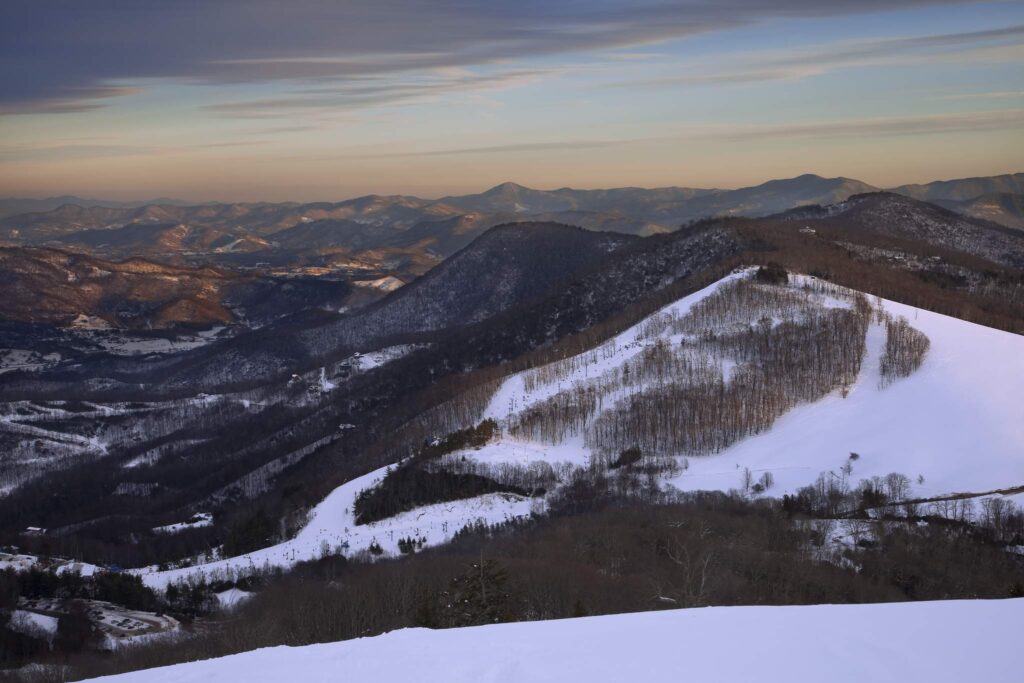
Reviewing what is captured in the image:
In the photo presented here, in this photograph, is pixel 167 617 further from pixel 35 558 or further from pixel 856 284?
pixel 856 284

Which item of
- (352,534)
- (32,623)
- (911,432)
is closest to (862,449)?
(911,432)

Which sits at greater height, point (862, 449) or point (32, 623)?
point (862, 449)

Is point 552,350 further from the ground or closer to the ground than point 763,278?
closer to the ground

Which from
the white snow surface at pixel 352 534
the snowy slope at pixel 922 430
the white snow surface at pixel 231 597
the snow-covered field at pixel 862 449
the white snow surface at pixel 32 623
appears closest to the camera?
the white snow surface at pixel 32 623

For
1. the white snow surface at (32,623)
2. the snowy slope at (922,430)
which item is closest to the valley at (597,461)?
the snowy slope at (922,430)

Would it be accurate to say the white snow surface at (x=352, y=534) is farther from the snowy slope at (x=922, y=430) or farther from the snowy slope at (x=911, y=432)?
the snowy slope at (x=922, y=430)

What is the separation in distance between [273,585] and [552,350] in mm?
52154

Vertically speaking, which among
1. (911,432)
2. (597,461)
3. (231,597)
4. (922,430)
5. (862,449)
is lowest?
(231,597)

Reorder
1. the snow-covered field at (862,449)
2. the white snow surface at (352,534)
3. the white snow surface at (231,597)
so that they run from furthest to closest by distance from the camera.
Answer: the snow-covered field at (862,449) → the white snow surface at (352,534) → the white snow surface at (231,597)

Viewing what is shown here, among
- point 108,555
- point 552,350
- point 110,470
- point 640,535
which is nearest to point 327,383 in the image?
point 110,470

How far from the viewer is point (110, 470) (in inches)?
4205

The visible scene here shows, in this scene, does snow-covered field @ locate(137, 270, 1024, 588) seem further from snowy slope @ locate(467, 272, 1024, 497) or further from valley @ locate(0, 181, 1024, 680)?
valley @ locate(0, 181, 1024, 680)

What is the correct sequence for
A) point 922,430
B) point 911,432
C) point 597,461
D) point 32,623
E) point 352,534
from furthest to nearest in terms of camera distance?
point 597,461, point 911,432, point 922,430, point 352,534, point 32,623

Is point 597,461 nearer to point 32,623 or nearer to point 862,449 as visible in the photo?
point 862,449
